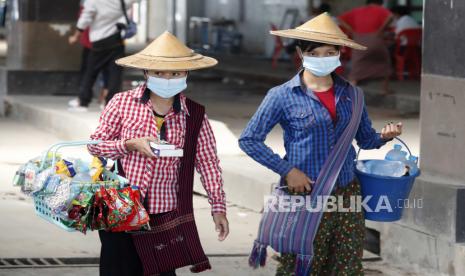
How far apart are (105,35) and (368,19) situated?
402 centimetres

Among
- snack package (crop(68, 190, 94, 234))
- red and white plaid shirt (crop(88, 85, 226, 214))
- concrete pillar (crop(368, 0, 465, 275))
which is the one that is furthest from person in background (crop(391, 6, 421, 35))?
snack package (crop(68, 190, 94, 234))

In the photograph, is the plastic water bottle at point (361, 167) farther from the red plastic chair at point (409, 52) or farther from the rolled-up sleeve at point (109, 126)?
the red plastic chair at point (409, 52)

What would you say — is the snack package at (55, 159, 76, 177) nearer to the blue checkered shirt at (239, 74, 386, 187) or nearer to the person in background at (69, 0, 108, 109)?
the blue checkered shirt at (239, 74, 386, 187)

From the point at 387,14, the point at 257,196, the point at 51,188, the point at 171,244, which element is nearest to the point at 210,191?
the point at 171,244

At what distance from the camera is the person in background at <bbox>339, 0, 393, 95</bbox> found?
16641 millimetres

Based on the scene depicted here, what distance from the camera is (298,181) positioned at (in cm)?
590

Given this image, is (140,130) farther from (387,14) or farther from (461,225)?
(387,14)

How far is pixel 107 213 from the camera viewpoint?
545 centimetres

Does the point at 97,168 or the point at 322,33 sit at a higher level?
the point at 322,33

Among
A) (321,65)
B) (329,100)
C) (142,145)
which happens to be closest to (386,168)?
(329,100)

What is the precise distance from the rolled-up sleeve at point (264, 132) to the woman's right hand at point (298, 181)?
0.23ft

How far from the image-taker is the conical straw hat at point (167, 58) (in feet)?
18.8

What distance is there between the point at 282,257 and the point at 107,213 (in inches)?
40.7

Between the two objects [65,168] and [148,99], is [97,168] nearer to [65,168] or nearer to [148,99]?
[65,168]
